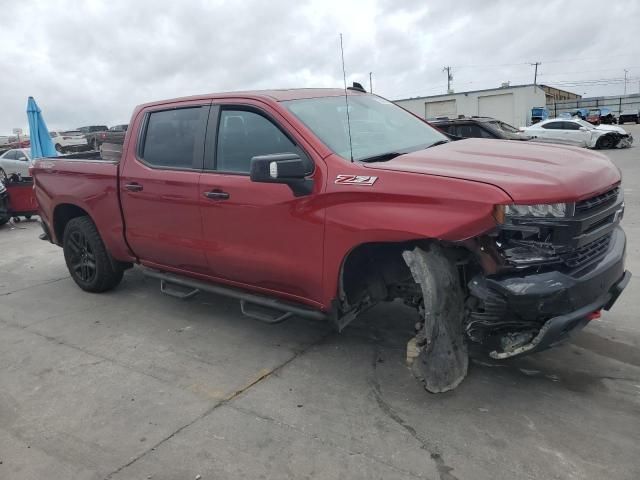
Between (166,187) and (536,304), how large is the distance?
2903mm

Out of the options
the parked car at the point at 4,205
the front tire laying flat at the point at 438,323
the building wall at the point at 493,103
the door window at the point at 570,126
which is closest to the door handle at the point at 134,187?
the front tire laying flat at the point at 438,323

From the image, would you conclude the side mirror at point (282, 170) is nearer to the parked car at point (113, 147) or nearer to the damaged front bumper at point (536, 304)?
the damaged front bumper at point (536, 304)

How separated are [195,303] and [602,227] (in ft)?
12.0

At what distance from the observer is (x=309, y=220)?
132 inches

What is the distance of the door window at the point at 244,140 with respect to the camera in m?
3.66

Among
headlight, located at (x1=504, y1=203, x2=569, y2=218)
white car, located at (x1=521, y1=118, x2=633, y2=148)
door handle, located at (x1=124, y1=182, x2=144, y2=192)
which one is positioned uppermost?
door handle, located at (x1=124, y1=182, x2=144, y2=192)

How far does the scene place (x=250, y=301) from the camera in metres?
3.89

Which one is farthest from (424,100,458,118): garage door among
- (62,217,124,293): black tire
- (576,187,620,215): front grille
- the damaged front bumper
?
the damaged front bumper

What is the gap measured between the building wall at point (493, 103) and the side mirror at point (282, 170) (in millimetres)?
40380

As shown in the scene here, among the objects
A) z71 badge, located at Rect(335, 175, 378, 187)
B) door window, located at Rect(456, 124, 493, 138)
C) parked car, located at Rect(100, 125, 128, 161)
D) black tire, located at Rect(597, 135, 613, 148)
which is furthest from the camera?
black tire, located at Rect(597, 135, 613, 148)

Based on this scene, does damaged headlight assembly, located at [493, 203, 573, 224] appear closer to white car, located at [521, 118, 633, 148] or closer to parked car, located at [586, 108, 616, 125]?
white car, located at [521, 118, 633, 148]

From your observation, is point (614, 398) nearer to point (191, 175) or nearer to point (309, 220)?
point (309, 220)

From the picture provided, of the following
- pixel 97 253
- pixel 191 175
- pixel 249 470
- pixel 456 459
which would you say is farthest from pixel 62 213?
pixel 456 459

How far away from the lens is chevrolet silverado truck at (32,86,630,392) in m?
2.75
